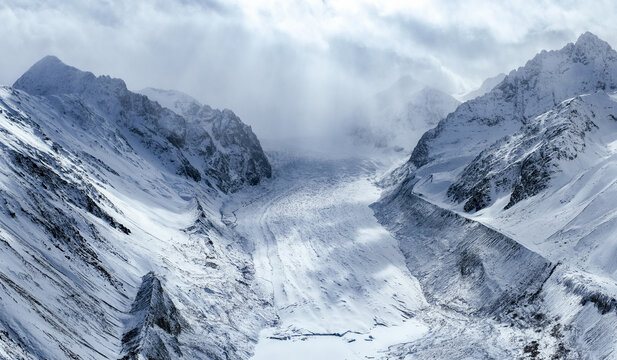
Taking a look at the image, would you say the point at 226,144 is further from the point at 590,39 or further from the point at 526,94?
the point at 590,39

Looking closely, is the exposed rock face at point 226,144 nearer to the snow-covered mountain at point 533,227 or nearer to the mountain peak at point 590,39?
the snow-covered mountain at point 533,227

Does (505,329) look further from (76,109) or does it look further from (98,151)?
(76,109)

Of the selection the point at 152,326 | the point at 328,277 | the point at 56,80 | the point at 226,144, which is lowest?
the point at 152,326

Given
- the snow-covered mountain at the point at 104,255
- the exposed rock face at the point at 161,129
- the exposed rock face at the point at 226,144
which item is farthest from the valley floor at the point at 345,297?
the exposed rock face at the point at 226,144

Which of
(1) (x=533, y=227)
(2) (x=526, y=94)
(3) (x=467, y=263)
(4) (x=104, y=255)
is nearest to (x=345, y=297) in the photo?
(3) (x=467, y=263)

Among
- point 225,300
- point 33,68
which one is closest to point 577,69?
point 225,300
